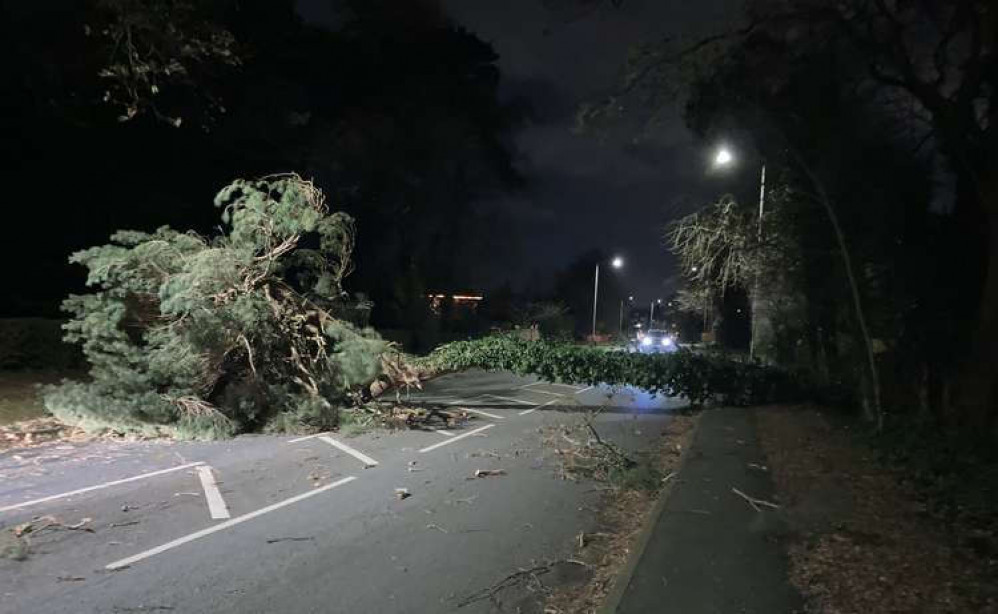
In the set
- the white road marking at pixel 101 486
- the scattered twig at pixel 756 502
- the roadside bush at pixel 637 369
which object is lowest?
the white road marking at pixel 101 486

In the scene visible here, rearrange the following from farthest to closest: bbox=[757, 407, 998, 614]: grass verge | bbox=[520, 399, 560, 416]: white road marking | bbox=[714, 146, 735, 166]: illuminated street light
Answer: bbox=[520, 399, 560, 416]: white road marking, bbox=[714, 146, 735, 166]: illuminated street light, bbox=[757, 407, 998, 614]: grass verge

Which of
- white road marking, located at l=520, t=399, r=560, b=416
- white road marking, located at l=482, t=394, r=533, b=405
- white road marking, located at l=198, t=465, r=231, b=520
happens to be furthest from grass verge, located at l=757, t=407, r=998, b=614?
white road marking, located at l=482, t=394, r=533, b=405

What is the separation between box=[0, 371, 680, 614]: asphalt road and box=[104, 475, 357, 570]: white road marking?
2 cm

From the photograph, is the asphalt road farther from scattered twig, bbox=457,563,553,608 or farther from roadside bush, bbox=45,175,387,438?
roadside bush, bbox=45,175,387,438

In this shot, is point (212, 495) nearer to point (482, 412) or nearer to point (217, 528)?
point (217, 528)

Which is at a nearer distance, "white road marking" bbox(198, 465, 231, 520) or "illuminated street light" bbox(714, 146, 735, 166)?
"white road marking" bbox(198, 465, 231, 520)

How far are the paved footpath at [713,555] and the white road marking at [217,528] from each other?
4.00 meters

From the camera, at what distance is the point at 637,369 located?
2036 cm

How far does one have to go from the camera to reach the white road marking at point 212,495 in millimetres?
7395

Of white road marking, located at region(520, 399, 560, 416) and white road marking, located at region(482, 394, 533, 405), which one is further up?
white road marking, located at region(482, 394, 533, 405)

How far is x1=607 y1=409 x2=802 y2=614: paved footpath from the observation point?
16.2ft

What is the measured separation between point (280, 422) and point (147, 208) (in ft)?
41.1

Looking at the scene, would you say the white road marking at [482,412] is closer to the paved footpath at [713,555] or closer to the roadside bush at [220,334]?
the roadside bush at [220,334]

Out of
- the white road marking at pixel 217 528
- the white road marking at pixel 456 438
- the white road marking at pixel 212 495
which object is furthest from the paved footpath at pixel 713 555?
the white road marking at pixel 212 495
